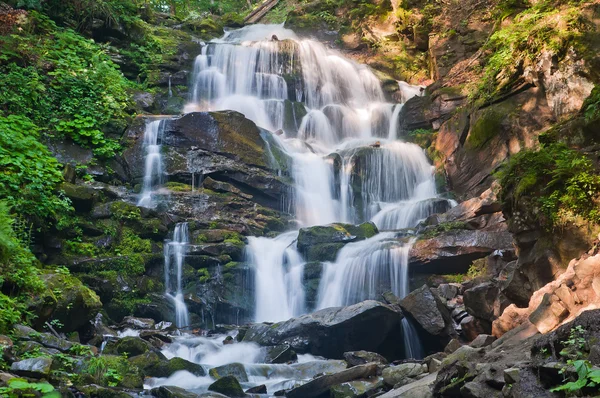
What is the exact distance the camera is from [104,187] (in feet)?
45.2

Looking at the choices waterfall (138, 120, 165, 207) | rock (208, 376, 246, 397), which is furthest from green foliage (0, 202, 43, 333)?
waterfall (138, 120, 165, 207)

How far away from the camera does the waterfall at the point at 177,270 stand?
12.1 meters

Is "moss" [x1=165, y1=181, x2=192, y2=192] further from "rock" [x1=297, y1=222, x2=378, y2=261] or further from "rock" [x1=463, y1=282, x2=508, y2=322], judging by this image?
"rock" [x1=463, y1=282, x2=508, y2=322]

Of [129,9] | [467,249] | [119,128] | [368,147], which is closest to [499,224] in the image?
[467,249]

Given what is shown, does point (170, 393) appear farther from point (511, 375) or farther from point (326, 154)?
point (326, 154)

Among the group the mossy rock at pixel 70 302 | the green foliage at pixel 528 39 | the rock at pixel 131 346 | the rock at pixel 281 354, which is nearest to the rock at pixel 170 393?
the rock at pixel 131 346

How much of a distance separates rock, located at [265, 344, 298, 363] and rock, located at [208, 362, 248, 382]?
32.0 inches

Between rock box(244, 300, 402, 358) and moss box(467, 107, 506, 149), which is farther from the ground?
moss box(467, 107, 506, 149)

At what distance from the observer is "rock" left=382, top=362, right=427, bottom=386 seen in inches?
295

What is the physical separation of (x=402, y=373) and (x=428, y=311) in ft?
8.53

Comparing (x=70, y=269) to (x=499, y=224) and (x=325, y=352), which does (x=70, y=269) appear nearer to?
(x=325, y=352)

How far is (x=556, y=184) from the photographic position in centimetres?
738

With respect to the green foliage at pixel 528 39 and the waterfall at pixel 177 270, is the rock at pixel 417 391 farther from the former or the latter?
the green foliage at pixel 528 39

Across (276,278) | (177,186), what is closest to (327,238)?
(276,278)
